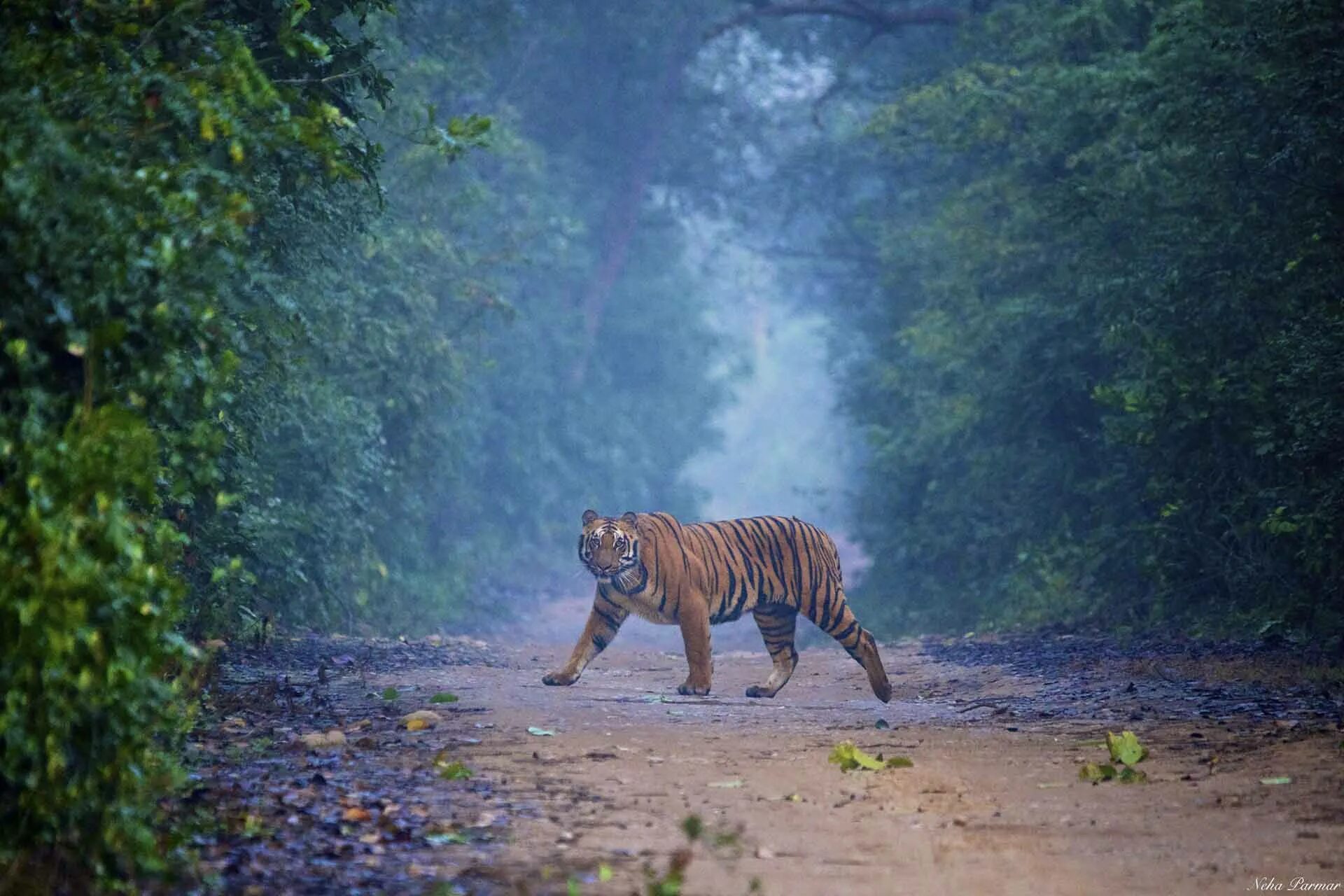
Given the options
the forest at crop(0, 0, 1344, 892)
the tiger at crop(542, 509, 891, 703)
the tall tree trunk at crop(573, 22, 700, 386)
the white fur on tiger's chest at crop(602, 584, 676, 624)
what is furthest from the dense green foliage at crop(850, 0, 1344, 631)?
the tall tree trunk at crop(573, 22, 700, 386)

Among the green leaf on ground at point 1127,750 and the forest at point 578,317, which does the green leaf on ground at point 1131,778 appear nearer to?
the green leaf on ground at point 1127,750

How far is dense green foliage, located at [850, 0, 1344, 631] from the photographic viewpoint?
37.1 feet

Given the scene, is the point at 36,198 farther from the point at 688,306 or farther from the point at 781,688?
the point at 688,306

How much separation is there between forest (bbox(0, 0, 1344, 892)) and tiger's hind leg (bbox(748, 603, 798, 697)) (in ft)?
11.4

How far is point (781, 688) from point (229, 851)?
271 inches

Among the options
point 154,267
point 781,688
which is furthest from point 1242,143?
point 154,267

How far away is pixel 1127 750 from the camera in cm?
709

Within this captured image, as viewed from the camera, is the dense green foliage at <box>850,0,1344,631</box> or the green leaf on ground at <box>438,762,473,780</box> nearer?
the green leaf on ground at <box>438,762,473,780</box>

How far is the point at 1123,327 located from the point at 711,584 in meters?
5.39

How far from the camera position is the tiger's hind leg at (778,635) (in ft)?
37.7

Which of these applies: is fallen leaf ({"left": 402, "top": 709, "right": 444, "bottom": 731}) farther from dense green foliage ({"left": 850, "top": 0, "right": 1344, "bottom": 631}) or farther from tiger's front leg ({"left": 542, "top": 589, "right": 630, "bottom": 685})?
dense green foliage ({"left": 850, "top": 0, "right": 1344, "bottom": 631})

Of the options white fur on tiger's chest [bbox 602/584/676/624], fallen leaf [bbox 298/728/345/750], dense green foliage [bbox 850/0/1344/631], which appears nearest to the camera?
fallen leaf [bbox 298/728/345/750]

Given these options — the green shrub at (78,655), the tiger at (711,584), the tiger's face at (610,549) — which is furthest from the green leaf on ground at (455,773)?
the tiger's face at (610,549)

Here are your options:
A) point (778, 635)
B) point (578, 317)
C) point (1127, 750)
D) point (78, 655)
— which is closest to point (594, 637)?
point (778, 635)
